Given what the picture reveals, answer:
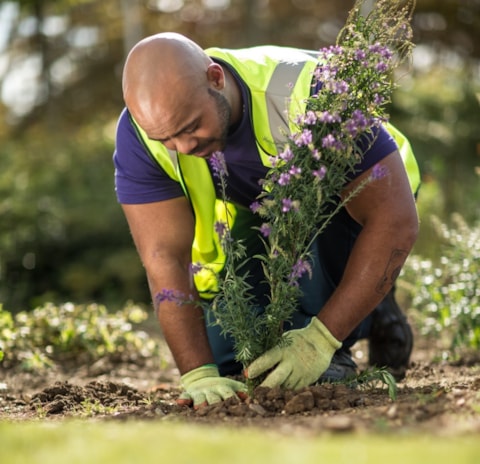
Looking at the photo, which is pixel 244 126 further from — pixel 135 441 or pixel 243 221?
pixel 135 441

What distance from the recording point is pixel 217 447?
2172 mm

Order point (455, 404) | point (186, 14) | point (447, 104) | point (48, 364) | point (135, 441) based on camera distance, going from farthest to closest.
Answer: point (186, 14) → point (447, 104) → point (48, 364) → point (455, 404) → point (135, 441)

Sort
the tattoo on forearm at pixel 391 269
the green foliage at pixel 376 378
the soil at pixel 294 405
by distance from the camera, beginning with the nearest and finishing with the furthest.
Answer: the soil at pixel 294 405 → the green foliage at pixel 376 378 → the tattoo on forearm at pixel 391 269

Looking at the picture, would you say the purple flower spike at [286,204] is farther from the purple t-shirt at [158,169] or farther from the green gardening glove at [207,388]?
the green gardening glove at [207,388]

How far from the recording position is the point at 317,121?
3.26 metres

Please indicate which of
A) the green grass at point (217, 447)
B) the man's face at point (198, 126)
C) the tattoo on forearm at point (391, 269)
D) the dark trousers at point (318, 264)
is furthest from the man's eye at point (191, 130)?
the green grass at point (217, 447)

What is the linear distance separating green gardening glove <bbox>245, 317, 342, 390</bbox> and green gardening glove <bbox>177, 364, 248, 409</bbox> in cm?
12

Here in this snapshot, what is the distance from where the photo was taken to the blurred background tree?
823 cm

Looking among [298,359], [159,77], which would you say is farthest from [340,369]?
[159,77]

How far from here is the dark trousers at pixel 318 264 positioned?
4.19m

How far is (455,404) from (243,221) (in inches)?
64.8

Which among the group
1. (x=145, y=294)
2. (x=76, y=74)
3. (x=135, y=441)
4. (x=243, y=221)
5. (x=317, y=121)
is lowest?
(x=145, y=294)

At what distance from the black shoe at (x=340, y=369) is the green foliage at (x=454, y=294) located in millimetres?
891

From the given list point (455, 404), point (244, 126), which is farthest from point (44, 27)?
point (455, 404)
